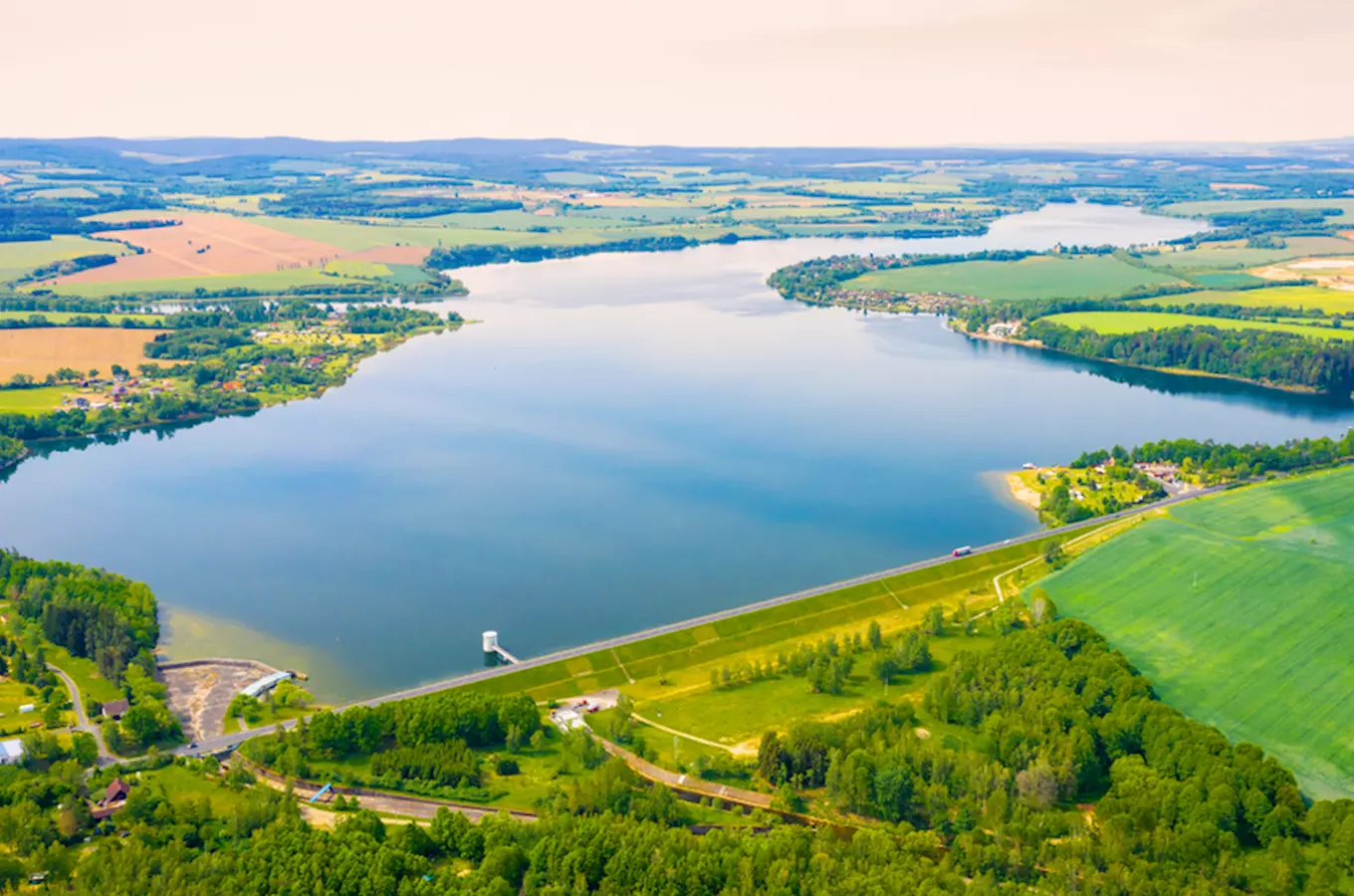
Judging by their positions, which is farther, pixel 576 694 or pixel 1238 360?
pixel 1238 360

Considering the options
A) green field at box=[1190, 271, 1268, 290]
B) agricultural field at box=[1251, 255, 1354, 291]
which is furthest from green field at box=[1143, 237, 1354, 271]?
green field at box=[1190, 271, 1268, 290]

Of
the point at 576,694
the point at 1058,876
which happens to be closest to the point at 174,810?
the point at 576,694

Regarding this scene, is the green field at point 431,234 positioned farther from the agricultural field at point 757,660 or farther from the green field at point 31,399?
the agricultural field at point 757,660

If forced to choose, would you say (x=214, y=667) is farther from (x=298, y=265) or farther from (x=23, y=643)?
(x=298, y=265)

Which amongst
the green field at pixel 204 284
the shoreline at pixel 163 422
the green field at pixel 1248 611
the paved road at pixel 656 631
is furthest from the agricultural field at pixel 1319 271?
the green field at pixel 204 284

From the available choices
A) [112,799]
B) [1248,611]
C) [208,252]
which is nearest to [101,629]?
[112,799]

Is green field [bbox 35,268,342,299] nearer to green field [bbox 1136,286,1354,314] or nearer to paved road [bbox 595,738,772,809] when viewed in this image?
green field [bbox 1136,286,1354,314]
